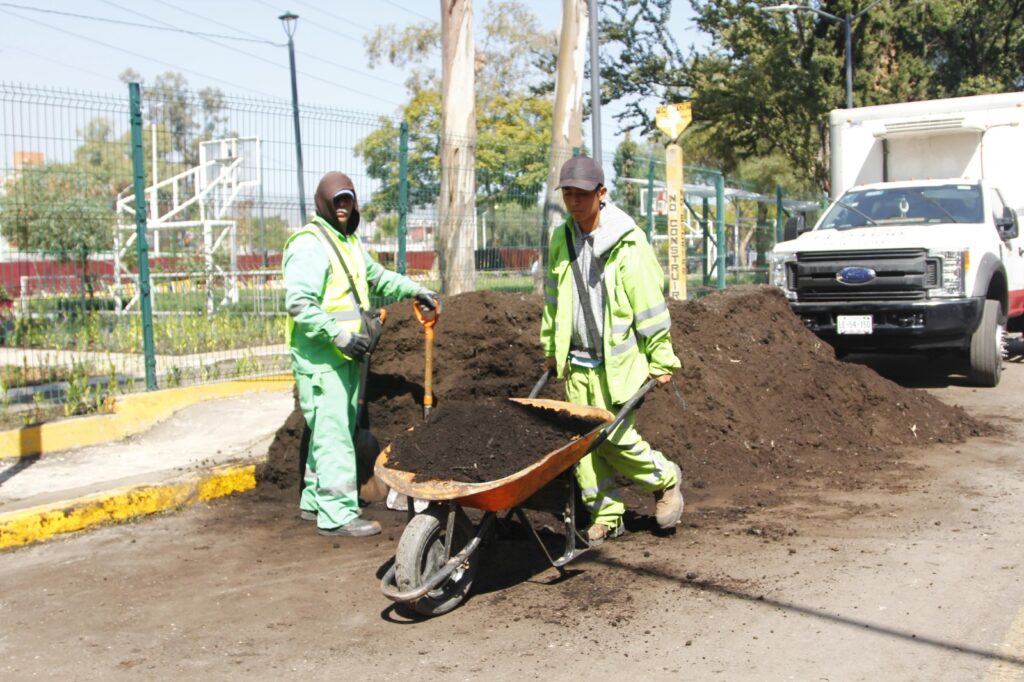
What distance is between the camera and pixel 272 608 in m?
Answer: 5.04

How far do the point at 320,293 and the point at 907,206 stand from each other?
28.3ft

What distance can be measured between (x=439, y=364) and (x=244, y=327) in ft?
13.3

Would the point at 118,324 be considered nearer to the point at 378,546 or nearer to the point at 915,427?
the point at 378,546

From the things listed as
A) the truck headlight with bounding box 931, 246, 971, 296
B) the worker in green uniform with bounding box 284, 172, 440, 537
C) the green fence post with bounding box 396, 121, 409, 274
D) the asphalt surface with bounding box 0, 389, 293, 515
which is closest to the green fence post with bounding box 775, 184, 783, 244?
the truck headlight with bounding box 931, 246, 971, 296

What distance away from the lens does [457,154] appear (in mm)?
12633

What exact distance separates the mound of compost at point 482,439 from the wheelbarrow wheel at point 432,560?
22cm

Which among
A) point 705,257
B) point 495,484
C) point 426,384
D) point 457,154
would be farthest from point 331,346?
point 705,257

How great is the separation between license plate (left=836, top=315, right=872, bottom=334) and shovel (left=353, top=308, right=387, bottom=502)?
20.0ft

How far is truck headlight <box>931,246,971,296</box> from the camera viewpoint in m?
11.1

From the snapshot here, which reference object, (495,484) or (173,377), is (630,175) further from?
(495,484)

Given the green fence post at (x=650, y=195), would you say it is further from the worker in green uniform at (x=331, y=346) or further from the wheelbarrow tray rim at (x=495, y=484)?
the wheelbarrow tray rim at (x=495, y=484)

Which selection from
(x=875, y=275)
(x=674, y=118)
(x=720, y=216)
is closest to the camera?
(x=875, y=275)

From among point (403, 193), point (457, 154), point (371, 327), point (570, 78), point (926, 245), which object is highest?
point (570, 78)

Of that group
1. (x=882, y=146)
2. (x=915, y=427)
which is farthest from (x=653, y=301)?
(x=882, y=146)
